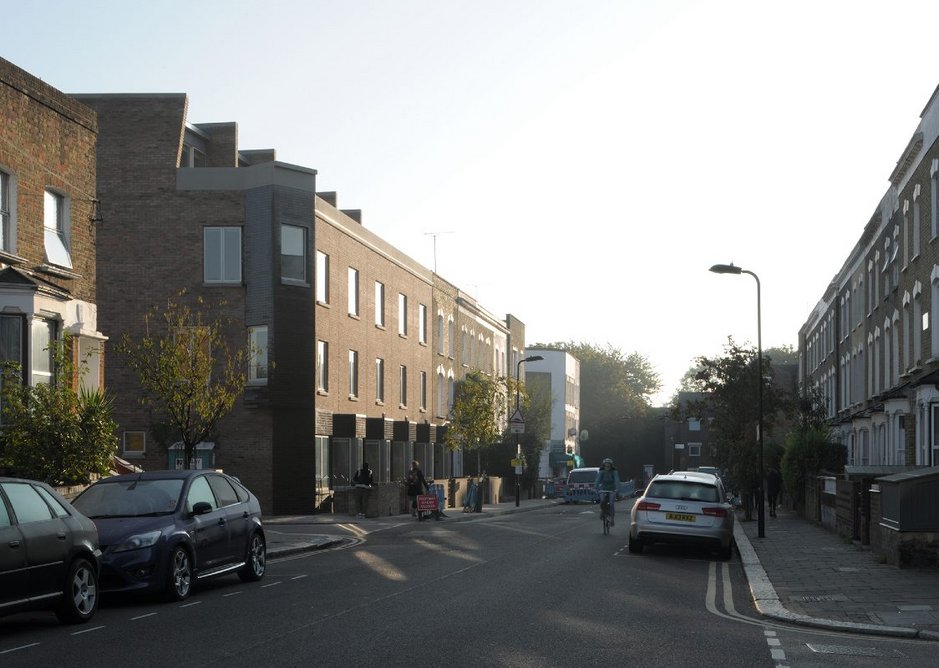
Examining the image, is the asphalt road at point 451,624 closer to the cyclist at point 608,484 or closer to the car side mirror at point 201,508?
the car side mirror at point 201,508

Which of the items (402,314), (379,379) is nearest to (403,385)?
(402,314)

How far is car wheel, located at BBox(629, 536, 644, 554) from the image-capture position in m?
23.7

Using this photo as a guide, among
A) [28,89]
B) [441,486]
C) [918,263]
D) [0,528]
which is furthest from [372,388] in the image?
[0,528]

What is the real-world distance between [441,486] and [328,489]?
4.92 metres

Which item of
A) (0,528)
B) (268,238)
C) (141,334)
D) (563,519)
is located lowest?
(563,519)

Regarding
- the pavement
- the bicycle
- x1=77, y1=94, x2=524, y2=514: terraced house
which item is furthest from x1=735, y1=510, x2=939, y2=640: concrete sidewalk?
x1=77, y1=94, x2=524, y2=514: terraced house

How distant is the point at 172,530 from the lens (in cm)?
1547

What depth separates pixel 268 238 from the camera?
4094cm

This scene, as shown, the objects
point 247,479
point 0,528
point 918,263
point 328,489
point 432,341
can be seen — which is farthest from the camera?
point 432,341

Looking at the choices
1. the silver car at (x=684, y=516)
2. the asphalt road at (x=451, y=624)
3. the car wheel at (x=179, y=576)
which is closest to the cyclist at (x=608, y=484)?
the silver car at (x=684, y=516)

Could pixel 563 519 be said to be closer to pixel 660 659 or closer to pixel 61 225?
pixel 61 225

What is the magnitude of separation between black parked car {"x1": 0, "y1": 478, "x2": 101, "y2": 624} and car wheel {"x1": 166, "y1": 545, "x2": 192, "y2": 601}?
1465mm

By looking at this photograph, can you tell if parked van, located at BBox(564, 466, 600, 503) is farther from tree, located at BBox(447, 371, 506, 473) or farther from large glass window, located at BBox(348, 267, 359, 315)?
large glass window, located at BBox(348, 267, 359, 315)

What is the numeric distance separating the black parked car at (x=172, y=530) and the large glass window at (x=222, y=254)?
→ 77.0 ft
